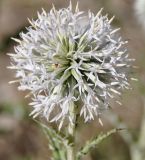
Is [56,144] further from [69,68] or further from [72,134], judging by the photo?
Result: [69,68]

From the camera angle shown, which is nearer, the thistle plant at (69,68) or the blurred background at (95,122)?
the thistle plant at (69,68)

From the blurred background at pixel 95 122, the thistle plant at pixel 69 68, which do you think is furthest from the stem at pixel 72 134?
the blurred background at pixel 95 122

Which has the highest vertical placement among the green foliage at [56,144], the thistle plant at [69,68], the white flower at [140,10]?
the white flower at [140,10]

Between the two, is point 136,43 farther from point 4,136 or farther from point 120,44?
point 120,44

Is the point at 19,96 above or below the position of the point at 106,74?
above

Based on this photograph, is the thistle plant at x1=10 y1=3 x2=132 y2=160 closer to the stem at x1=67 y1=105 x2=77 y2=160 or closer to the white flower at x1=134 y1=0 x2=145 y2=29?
the stem at x1=67 y1=105 x2=77 y2=160

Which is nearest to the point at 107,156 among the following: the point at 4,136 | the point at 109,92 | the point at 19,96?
the point at 4,136

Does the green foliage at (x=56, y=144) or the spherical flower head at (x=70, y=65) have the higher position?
the spherical flower head at (x=70, y=65)

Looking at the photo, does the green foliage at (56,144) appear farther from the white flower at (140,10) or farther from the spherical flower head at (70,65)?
the white flower at (140,10)
